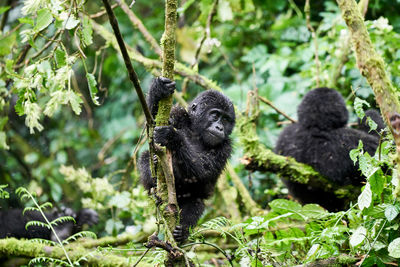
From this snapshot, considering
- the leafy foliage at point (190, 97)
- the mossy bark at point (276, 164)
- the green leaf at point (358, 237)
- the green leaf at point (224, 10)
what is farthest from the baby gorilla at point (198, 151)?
the green leaf at point (224, 10)

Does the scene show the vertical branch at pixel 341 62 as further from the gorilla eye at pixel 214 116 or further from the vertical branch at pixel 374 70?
the vertical branch at pixel 374 70

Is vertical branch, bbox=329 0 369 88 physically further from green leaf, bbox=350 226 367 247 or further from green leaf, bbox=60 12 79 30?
green leaf, bbox=60 12 79 30

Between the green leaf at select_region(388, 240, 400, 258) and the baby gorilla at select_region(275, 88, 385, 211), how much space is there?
228 centimetres

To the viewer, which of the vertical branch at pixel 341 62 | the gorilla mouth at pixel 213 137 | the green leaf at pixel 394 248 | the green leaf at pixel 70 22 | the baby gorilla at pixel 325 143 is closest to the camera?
the green leaf at pixel 394 248

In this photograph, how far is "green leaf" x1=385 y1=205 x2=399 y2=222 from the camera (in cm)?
244

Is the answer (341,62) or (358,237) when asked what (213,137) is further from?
(341,62)

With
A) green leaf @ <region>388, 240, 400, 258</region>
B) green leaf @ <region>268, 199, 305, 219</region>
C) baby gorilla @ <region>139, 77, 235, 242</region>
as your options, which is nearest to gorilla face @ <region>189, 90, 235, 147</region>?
baby gorilla @ <region>139, 77, 235, 242</region>

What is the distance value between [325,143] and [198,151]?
1.94 metres

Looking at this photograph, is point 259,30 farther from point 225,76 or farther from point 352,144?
point 352,144

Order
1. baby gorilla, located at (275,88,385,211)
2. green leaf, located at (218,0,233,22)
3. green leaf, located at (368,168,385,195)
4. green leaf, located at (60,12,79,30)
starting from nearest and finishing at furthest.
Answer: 1. green leaf, located at (368,168,385,195)
2. green leaf, located at (60,12,79,30)
3. baby gorilla, located at (275,88,385,211)
4. green leaf, located at (218,0,233,22)

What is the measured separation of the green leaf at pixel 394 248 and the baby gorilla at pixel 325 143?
228 cm

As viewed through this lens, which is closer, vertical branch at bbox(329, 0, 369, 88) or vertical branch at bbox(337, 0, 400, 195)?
vertical branch at bbox(337, 0, 400, 195)

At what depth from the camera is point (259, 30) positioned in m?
8.09

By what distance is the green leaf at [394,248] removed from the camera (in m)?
2.38
